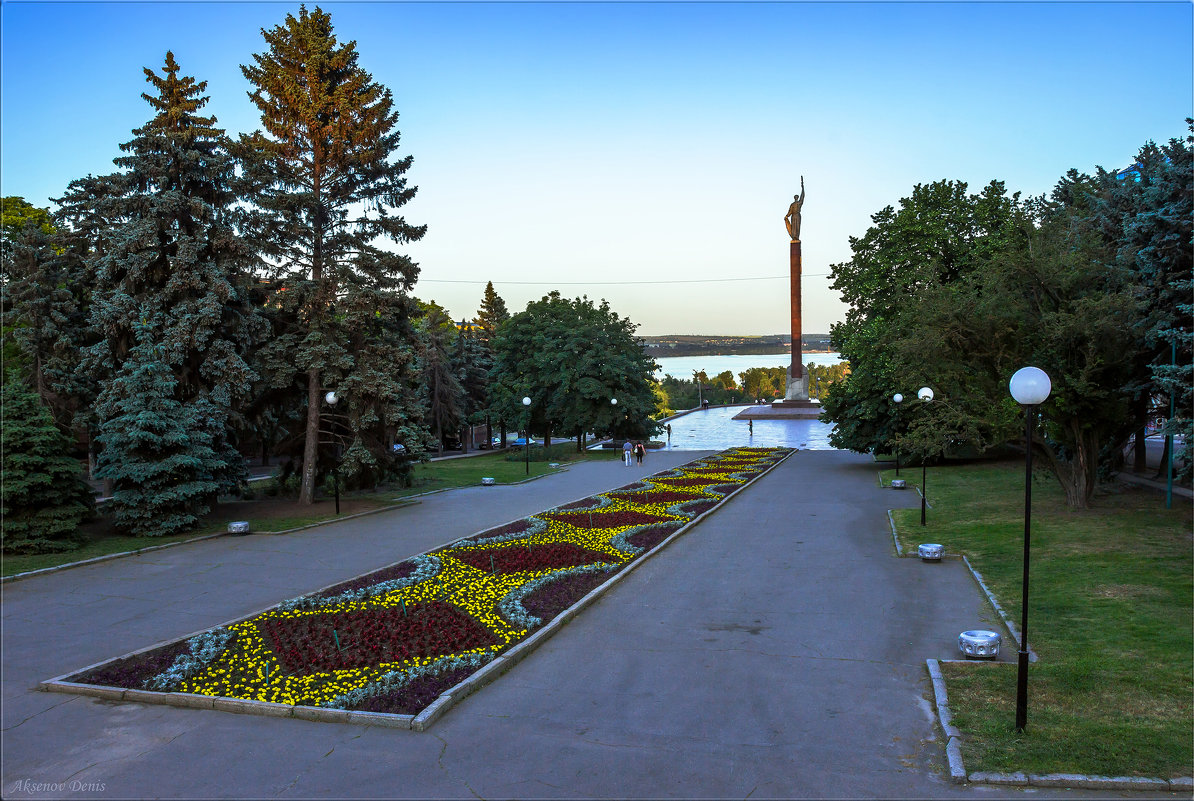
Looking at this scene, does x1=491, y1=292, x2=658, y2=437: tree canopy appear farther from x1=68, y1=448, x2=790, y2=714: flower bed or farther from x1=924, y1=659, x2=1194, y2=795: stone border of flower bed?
x1=924, y1=659, x2=1194, y2=795: stone border of flower bed

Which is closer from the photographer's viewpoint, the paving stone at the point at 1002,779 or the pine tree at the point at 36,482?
the paving stone at the point at 1002,779

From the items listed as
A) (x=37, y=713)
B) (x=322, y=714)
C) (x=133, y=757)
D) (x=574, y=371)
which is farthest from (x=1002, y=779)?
(x=574, y=371)

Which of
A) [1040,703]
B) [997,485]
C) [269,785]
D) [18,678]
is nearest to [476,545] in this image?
[18,678]

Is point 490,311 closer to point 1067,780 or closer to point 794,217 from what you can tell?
point 794,217

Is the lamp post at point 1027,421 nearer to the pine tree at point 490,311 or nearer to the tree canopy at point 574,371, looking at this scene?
the tree canopy at point 574,371

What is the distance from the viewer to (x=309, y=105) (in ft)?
62.1

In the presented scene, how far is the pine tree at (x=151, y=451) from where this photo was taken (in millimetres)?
15828

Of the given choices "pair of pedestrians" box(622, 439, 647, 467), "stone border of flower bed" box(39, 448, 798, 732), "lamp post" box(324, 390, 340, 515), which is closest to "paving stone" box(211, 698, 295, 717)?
"stone border of flower bed" box(39, 448, 798, 732)

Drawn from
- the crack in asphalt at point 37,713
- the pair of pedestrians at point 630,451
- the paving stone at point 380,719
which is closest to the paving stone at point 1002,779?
the paving stone at point 380,719

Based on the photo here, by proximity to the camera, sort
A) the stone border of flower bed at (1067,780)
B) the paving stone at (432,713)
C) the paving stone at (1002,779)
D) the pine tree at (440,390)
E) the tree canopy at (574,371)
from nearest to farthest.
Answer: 1. the stone border of flower bed at (1067,780)
2. the paving stone at (1002,779)
3. the paving stone at (432,713)
4. the tree canopy at (574,371)
5. the pine tree at (440,390)

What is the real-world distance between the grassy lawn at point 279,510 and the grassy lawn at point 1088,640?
14559mm

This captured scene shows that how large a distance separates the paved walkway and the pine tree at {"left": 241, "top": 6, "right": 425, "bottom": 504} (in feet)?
19.2

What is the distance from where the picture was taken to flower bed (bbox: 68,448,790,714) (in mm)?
7641

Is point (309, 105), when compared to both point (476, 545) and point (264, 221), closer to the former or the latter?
point (264, 221)
